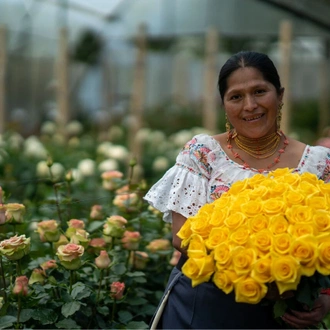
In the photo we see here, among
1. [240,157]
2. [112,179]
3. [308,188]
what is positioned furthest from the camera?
[112,179]

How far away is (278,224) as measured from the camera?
1965 millimetres

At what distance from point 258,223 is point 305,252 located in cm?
16

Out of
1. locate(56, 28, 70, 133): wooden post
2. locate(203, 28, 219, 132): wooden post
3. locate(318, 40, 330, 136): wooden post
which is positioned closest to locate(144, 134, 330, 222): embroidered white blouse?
locate(203, 28, 219, 132): wooden post

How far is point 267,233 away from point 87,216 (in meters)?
1.66

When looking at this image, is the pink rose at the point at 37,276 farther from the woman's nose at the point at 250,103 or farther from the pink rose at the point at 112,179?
the woman's nose at the point at 250,103

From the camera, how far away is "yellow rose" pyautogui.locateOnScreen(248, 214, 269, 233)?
6.48 feet

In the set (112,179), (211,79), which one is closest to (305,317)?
(112,179)

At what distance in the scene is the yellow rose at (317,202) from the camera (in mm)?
2020

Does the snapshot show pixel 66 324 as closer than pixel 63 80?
Yes

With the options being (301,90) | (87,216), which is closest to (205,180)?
(87,216)

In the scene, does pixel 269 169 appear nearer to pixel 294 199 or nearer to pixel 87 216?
pixel 294 199

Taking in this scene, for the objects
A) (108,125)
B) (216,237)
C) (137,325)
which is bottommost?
(108,125)

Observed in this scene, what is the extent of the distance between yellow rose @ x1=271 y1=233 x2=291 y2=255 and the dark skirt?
0.22m

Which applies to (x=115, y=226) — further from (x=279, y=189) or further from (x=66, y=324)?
→ (x=279, y=189)
